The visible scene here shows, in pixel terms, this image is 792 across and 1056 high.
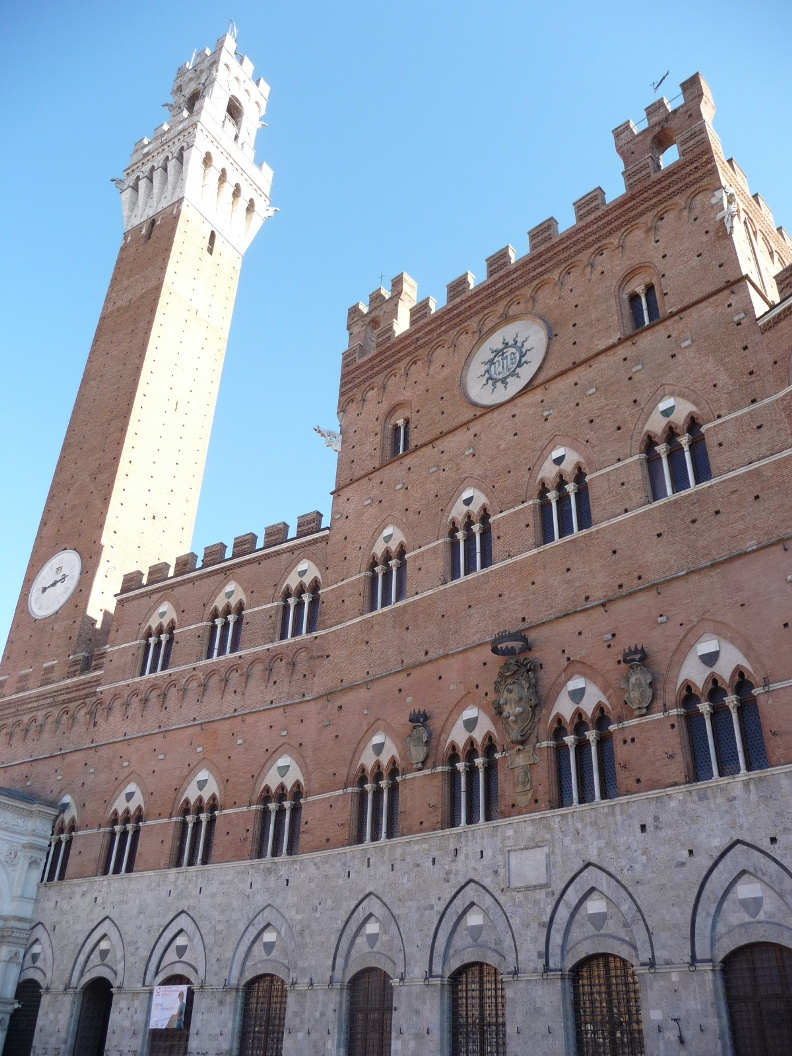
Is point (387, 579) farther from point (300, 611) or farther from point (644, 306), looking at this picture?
point (644, 306)

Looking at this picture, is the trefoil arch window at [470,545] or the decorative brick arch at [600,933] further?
the trefoil arch window at [470,545]

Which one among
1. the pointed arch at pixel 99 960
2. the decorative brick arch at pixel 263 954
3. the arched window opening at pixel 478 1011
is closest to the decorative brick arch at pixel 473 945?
A: the arched window opening at pixel 478 1011

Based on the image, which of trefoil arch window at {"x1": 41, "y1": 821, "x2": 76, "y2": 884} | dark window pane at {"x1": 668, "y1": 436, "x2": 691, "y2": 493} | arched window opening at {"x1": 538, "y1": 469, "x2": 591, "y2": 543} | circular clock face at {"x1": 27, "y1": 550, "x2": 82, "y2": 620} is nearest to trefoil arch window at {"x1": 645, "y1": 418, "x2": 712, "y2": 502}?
dark window pane at {"x1": 668, "y1": 436, "x2": 691, "y2": 493}

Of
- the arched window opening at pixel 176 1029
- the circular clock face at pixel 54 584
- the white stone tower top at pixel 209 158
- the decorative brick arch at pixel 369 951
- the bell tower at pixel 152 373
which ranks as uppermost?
the white stone tower top at pixel 209 158

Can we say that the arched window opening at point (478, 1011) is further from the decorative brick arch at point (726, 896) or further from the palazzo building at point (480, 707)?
the decorative brick arch at point (726, 896)

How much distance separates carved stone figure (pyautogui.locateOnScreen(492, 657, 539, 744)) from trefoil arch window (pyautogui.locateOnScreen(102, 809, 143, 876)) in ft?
33.2

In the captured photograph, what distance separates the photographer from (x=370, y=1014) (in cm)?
1550

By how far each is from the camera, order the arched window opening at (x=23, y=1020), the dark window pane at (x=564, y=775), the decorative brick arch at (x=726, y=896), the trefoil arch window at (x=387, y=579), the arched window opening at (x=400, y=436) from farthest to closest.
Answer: the arched window opening at (x=400, y=436)
the arched window opening at (x=23, y=1020)
the trefoil arch window at (x=387, y=579)
the dark window pane at (x=564, y=775)
the decorative brick arch at (x=726, y=896)

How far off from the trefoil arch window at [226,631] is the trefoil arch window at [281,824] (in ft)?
13.8

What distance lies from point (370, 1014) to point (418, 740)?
4587mm

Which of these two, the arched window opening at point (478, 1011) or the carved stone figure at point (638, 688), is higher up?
the carved stone figure at point (638, 688)

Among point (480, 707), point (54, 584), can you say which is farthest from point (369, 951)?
point (54, 584)

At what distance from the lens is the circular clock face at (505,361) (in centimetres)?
1919

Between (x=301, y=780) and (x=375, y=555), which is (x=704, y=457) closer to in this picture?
(x=375, y=555)
